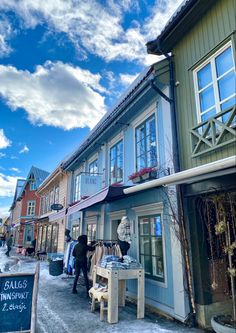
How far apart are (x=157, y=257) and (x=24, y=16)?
9.51 metres

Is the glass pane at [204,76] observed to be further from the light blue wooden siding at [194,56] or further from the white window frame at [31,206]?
the white window frame at [31,206]

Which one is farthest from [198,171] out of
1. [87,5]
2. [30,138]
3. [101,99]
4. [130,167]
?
[30,138]

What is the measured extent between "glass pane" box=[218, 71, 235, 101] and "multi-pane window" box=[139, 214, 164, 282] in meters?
3.38

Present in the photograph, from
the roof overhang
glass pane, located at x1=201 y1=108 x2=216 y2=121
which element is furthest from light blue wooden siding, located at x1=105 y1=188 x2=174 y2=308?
the roof overhang

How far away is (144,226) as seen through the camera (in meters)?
7.29

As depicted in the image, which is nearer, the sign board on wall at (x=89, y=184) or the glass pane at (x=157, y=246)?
the glass pane at (x=157, y=246)

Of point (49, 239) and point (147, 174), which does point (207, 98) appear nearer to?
point (147, 174)

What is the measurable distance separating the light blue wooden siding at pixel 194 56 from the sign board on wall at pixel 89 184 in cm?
505

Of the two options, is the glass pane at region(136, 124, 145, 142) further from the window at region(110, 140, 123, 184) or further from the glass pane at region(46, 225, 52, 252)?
the glass pane at region(46, 225, 52, 252)

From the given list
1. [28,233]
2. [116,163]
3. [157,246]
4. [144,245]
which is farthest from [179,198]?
[28,233]

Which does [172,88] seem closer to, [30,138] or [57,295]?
[57,295]

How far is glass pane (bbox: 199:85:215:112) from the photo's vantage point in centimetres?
539

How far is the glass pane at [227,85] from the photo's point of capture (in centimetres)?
492

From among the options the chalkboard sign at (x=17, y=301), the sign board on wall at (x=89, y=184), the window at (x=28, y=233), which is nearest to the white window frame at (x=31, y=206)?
the window at (x=28, y=233)
